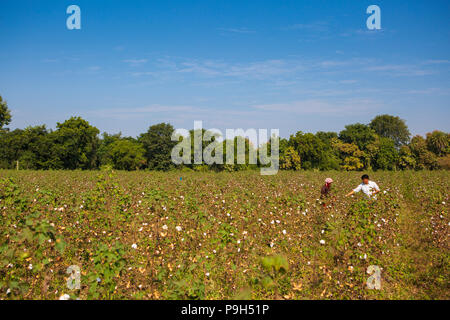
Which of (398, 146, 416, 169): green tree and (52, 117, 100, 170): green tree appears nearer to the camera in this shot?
(52, 117, 100, 170): green tree

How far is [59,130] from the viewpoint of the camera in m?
64.6

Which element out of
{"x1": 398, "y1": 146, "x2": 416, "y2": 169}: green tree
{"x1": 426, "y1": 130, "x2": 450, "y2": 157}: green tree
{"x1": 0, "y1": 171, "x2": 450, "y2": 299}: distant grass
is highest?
{"x1": 426, "y1": 130, "x2": 450, "y2": 157}: green tree

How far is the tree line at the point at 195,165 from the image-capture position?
63.3m

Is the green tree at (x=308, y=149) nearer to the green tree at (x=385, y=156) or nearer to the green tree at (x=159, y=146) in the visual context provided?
the green tree at (x=385, y=156)

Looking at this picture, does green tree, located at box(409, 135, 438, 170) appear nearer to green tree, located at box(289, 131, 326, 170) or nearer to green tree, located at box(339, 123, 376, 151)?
green tree, located at box(339, 123, 376, 151)

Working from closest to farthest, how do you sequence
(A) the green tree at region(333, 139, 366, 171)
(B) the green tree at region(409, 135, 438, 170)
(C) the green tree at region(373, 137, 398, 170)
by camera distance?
(B) the green tree at region(409, 135, 438, 170)
(C) the green tree at region(373, 137, 398, 170)
(A) the green tree at region(333, 139, 366, 171)

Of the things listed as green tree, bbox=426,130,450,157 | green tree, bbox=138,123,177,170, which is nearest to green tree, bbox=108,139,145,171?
green tree, bbox=138,123,177,170

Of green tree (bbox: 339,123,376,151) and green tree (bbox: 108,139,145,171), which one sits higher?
green tree (bbox: 339,123,376,151)

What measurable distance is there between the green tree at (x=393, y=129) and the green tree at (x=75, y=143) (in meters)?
80.8

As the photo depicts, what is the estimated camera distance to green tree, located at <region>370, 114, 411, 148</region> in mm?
95750
